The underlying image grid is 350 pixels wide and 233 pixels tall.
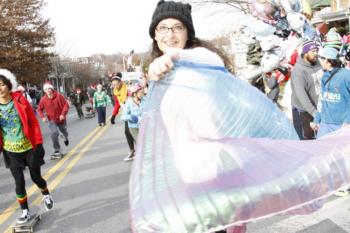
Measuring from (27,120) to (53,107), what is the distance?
187 inches

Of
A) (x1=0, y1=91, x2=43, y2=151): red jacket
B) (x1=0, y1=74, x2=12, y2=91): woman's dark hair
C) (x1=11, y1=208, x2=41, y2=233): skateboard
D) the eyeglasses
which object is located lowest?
(x1=11, y1=208, x2=41, y2=233): skateboard

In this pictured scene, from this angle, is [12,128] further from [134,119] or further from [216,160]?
[216,160]

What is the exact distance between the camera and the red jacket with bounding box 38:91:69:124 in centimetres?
948

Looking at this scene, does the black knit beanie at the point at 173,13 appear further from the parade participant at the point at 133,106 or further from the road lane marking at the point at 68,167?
the parade participant at the point at 133,106

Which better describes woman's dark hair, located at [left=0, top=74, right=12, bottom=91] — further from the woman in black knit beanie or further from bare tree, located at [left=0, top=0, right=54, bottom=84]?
bare tree, located at [left=0, top=0, right=54, bottom=84]

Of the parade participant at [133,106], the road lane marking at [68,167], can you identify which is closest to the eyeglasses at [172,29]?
the road lane marking at [68,167]

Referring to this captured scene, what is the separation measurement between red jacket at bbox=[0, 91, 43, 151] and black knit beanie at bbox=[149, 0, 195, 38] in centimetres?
314

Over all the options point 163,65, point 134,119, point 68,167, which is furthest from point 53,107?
point 163,65

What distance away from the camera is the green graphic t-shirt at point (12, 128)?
4.89 m

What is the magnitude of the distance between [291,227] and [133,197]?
2.93 metres

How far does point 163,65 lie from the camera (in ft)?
6.00

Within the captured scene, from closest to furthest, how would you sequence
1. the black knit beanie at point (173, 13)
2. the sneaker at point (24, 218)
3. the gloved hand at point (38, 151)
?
1. the black knit beanie at point (173, 13)
2. the sneaker at point (24, 218)
3. the gloved hand at point (38, 151)

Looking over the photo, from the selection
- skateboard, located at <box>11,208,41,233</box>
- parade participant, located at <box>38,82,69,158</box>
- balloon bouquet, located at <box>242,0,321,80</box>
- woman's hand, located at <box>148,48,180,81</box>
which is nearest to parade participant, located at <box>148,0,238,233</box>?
woman's hand, located at <box>148,48,180,81</box>

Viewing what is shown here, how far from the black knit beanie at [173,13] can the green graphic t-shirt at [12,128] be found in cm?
321
